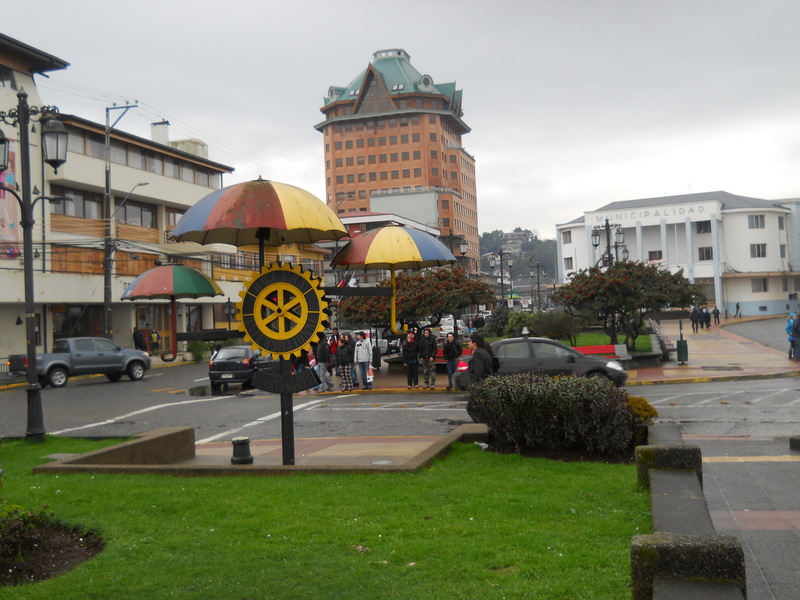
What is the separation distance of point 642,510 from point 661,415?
380 inches

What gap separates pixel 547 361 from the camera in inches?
774

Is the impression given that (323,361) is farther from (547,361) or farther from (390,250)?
(390,250)

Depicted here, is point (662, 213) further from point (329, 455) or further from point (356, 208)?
point (329, 455)

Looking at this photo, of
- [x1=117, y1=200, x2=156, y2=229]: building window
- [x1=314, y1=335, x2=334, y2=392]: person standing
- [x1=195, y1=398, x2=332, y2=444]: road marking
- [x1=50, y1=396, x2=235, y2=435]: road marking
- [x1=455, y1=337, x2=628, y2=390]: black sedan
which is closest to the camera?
[x1=195, y1=398, x2=332, y2=444]: road marking

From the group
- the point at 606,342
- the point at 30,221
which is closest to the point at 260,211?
the point at 30,221

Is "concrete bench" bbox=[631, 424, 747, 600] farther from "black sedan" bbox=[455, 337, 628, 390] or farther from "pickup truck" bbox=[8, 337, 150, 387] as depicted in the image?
"pickup truck" bbox=[8, 337, 150, 387]

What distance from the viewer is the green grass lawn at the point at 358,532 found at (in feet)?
15.5

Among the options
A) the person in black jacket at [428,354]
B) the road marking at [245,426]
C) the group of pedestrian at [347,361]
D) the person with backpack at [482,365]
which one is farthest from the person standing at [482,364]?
the group of pedestrian at [347,361]

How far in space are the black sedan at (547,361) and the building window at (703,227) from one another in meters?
63.3

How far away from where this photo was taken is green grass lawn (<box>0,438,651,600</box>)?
4.72 m

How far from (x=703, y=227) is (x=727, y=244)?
2784 mm

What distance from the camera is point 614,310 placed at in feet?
95.8

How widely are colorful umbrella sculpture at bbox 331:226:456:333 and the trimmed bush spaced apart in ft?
5.64

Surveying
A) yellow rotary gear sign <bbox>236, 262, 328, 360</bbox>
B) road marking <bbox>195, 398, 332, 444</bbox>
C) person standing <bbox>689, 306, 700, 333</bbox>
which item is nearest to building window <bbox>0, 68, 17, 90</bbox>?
road marking <bbox>195, 398, 332, 444</bbox>
